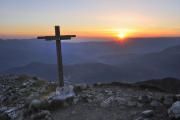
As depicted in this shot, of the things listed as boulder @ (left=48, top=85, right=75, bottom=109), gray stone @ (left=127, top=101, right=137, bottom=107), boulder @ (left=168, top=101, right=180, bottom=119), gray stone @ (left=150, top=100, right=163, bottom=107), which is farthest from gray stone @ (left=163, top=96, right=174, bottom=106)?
boulder @ (left=48, top=85, right=75, bottom=109)

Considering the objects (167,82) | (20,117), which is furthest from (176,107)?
(167,82)

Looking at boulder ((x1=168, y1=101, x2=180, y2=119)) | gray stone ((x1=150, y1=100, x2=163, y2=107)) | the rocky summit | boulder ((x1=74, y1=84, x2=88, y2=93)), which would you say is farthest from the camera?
boulder ((x1=74, y1=84, x2=88, y2=93))

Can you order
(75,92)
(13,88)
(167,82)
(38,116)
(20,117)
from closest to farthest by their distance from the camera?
(38,116), (20,117), (75,92), (13,88), (167,82)

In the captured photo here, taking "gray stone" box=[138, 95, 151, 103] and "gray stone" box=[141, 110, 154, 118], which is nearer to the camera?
"gray stone" box=[141, 110, 154, 118]

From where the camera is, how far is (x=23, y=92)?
712 inches

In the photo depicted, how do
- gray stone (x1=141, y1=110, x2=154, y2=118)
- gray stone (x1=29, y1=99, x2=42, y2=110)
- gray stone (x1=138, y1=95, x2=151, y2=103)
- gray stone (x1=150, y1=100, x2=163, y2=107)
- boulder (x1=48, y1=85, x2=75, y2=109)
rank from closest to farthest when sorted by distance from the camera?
gray stone (x1=141, y1=110, x2=154, y2=118) < gray stone (x1=150, y1=100, x2=163, y2=107) < gray stone (x1=138, y1=95, x2=151, y2=103) < gray stone (x1=29, y1=99, x2=42, y2=110) < boulder (x1=48, y1=85, x2=75, y2=109)

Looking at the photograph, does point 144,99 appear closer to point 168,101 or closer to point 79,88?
point 168,101

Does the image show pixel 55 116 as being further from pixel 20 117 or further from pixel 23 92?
pixel 23 92

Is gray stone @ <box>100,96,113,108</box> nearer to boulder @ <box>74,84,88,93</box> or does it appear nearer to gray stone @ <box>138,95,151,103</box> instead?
gray stone @ <box>138,95,151,103</box>

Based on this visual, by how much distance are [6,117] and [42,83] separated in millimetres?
6517

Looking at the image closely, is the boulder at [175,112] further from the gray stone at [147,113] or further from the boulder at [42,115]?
the boulder at [42,115]

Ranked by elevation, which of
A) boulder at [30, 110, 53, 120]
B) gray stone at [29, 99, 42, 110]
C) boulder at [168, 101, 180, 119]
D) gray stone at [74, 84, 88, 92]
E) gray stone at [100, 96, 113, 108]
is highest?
boulder at [168, 101, 180, 119]

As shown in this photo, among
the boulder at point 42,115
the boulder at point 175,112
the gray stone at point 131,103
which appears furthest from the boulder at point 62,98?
the boulder at point 175,112

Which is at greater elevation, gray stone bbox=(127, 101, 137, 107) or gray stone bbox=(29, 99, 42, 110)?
gray stone bbox=(127, 101, 137, 107)
